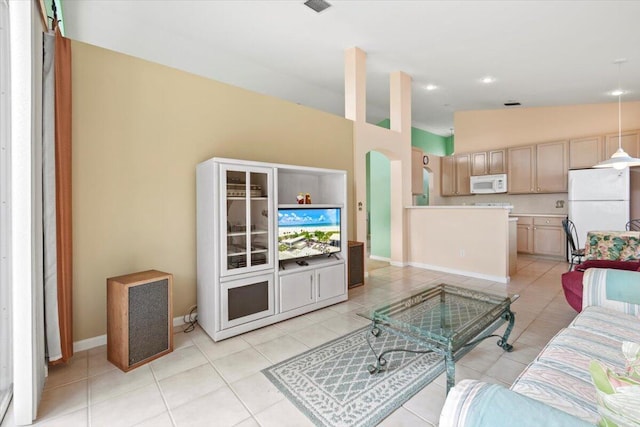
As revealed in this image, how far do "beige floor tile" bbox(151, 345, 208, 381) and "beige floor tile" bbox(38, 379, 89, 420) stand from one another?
0.42 meters

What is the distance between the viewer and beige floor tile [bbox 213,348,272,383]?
2170mm

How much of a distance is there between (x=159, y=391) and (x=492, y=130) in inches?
318

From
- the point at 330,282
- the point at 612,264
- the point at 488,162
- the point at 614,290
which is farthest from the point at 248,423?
the point at 488,162

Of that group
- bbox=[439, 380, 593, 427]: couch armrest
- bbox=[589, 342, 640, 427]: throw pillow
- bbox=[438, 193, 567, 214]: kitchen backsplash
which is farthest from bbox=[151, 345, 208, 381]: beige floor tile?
bbox=[438, 193, 567, 214]: kitchen backsplash

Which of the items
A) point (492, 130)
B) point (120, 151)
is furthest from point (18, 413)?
point (492, 130)

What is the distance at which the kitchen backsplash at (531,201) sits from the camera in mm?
6426

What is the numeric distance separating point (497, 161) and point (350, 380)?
6.86 meters

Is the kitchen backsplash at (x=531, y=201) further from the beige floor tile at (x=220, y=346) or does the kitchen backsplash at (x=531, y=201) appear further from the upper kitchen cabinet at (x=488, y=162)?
the beige floor tile at (x=220, y=346)

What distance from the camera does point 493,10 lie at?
336 cm

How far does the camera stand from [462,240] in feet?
16.6

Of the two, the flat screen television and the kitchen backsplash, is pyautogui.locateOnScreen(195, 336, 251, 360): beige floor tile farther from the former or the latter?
the kitchen backsplash

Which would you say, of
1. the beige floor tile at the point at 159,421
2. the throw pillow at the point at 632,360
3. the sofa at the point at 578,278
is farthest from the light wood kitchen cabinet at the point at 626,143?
the beige floor tile at the point at 159,421

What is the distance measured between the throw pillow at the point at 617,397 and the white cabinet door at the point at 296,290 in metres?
2.61

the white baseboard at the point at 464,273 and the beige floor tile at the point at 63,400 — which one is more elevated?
the white baseboard at the point at 464,273
